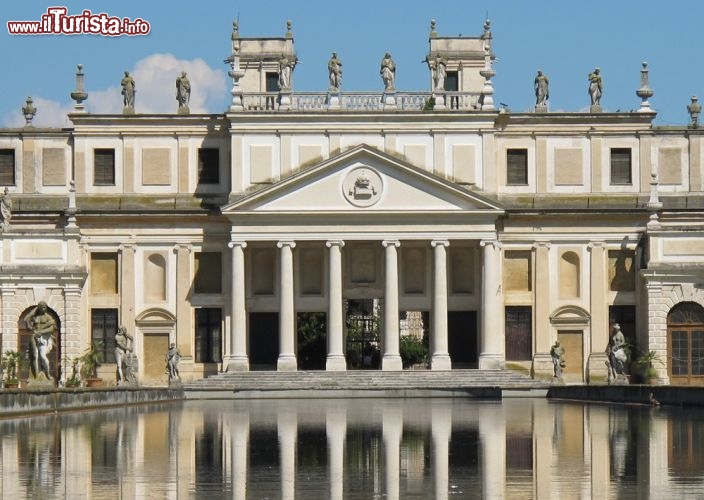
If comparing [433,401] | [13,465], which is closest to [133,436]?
[13,465]

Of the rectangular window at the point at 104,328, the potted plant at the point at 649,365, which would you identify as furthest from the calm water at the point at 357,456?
the rectangular window at the point at 104,328

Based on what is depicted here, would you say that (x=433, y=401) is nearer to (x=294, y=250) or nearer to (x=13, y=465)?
(x=294, y=250)

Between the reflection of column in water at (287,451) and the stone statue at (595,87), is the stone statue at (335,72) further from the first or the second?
the reflection of column in water at (287,451)

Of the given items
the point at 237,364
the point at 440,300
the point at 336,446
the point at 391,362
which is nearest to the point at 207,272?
the point at 237,364

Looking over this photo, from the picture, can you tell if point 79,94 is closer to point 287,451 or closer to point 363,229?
point 363,229

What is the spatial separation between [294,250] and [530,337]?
1140 cm

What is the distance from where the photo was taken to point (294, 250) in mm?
80062

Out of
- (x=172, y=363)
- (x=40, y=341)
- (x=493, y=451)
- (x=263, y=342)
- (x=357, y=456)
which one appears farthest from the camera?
(x=263, y=342)

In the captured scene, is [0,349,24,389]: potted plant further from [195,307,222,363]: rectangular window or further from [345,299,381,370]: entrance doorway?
[345,299,381,370]: entrance doorway

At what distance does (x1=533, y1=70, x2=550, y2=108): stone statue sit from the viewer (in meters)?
82.8

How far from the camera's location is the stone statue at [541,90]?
8275 centimetres

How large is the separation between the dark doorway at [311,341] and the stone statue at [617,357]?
49.5ft

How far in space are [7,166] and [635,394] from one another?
131 ft

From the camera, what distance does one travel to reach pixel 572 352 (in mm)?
80312
